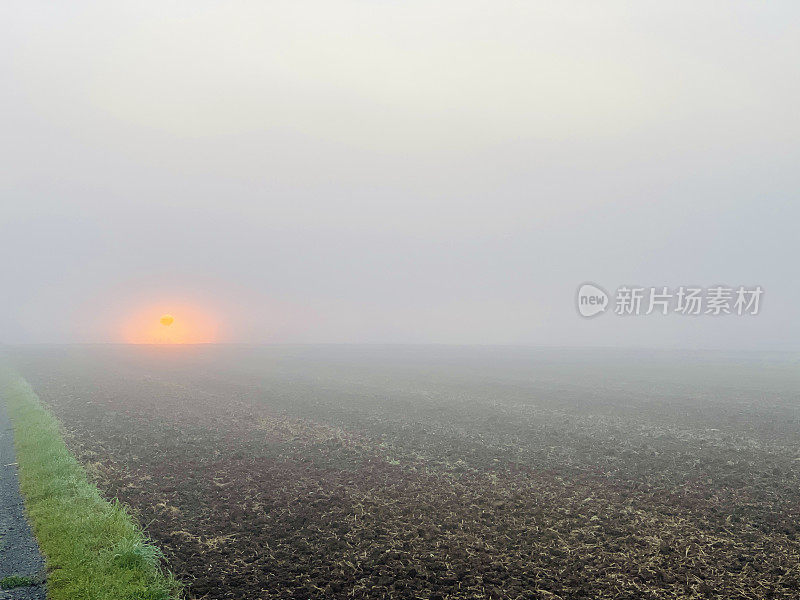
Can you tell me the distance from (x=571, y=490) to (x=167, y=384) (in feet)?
152

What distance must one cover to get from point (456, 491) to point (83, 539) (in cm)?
1218

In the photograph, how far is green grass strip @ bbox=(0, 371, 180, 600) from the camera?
12.8m

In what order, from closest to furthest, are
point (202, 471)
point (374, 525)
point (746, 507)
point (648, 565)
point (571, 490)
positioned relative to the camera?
point (648, 565), point (374, 525), point (746, 507), point (571, 490), point (202, 471)

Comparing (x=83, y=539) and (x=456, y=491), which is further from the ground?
(x=456, y=491)

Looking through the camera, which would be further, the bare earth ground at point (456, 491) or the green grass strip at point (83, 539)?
the bare earth ground at point (456, 491)

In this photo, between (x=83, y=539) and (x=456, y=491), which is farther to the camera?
(x=456, y=491)

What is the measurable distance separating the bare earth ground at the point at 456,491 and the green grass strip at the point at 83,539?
0.70 m

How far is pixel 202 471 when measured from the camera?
22.6 m

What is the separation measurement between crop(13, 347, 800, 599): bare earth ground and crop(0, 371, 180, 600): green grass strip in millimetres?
704

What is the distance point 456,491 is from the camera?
20.3m

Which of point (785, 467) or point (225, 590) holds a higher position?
point (785, 467)

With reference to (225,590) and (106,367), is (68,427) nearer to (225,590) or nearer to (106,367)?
(225,590)

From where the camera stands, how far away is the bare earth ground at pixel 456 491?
13.6m

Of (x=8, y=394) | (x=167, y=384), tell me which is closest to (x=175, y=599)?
(x=8, y=394)
